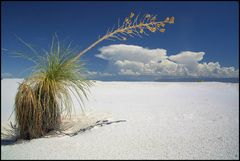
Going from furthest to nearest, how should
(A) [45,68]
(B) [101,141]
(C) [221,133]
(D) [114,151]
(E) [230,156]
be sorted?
1. (A) [45,68]
2. (C) [221,133]
3. (B) [101,141]
4. (D) [114,151]
5. (E) [230,156]

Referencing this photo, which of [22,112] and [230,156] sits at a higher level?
[22,112]

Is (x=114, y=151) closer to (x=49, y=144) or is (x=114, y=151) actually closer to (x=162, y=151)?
(x=162, y=151)

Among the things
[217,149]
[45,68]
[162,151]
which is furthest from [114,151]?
[45,68]

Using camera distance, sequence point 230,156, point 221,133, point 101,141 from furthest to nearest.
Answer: point 221,133 < point 101,141 < point 230,156

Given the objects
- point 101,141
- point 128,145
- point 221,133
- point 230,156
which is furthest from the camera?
point 221,133

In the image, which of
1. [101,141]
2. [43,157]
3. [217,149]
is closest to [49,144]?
[43,157]

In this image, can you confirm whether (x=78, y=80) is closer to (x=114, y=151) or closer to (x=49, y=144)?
(x=49, y=144)

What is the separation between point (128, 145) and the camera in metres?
2.76

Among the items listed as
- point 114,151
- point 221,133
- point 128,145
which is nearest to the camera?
point 114,151

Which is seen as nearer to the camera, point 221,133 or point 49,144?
point 49,144

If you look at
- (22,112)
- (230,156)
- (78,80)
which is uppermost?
(78,80)

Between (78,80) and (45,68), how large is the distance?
0.52 meters

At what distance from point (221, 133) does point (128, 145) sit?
1339 millimetres

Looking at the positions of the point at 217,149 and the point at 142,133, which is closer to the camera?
the point at 217,149
